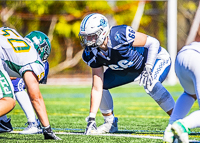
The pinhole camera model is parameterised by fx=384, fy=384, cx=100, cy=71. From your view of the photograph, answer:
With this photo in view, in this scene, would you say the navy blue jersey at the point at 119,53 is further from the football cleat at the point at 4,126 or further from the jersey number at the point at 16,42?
the football cleat at the point at 4,126

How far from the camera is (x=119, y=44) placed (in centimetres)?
373

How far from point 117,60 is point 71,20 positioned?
1043 cm

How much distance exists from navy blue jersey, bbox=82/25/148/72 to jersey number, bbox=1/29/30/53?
716mm

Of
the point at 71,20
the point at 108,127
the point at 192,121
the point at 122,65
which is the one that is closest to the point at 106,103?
the point at 108,127

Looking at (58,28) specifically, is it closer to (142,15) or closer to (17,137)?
(142,15)

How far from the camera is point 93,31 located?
365 centimetres

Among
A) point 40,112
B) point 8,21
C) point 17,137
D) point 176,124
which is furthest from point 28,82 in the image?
point 8,21

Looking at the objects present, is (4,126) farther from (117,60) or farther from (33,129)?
(117,60)

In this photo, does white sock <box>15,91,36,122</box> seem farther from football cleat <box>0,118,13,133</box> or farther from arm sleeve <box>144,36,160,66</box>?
arm sleeve <box>144,36,160,66</box>

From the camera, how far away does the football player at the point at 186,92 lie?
2.49m

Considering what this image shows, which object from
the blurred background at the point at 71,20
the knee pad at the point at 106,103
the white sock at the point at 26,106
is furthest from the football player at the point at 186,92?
the blurred background at the point at 71,20

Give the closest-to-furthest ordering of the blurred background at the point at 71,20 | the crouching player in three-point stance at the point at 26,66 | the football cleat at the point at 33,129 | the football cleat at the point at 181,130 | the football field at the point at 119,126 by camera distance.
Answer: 1. the football cleat at the point at 181,130
2. the crouching player in three-point stance at the point at 26,66
3. the football field at the point at 119,126
4. the football cleat at the point at 33,129
5. the blurred background at the point at 71,20

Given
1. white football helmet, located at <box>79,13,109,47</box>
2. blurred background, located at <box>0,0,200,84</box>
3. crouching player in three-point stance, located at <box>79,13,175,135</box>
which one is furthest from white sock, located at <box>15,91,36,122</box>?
blurred background, located at <box>0,0,200,84</box>

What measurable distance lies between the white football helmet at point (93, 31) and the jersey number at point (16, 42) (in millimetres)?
573
